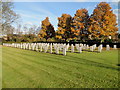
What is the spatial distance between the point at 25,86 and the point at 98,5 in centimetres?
2133

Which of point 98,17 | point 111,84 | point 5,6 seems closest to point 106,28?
point 98,17

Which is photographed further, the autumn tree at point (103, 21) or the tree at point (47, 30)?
the tree at point (47, 30)

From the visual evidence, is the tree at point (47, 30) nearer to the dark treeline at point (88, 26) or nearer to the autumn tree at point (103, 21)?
the dark treeline at point (88, 26)

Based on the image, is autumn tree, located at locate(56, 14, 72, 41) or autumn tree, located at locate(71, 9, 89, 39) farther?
autumn tree, located at locate(56, 14, 72, 41)

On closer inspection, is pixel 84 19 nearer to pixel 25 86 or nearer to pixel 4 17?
pixel 4 17

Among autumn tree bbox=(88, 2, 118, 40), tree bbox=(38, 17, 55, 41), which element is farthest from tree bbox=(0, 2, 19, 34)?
autumn tree bbox=(88, 2, 118, 40)

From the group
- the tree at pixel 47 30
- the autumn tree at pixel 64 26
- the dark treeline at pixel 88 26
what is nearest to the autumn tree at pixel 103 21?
the dark treeline at pixel 88 26

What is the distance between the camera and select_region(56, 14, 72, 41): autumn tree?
89.7ft

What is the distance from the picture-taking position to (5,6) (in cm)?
2686

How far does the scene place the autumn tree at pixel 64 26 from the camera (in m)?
27.3

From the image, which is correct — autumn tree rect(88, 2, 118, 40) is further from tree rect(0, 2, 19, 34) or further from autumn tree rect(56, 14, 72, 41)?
tree rect(0, 2, 19, 34)

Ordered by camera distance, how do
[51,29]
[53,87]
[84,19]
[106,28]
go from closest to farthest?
[53,87]
[106,28]
[84,19]
[51,29]

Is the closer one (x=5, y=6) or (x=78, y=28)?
(x=78, y=28)

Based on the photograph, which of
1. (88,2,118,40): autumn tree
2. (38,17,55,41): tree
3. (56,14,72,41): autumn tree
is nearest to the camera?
(88,2,118,40): autumn tree
